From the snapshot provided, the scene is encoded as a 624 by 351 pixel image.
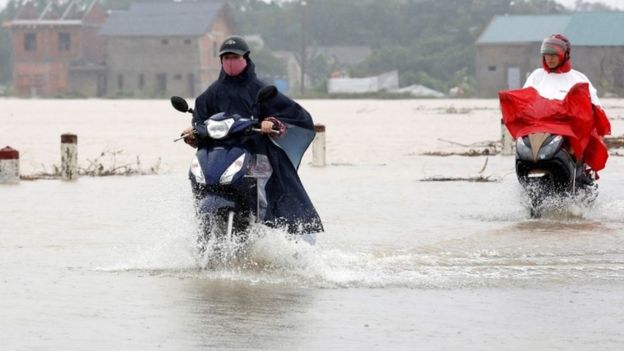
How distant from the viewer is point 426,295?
1025 centimetres

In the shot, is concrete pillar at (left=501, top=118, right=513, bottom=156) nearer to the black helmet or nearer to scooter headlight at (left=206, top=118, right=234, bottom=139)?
the black helmet

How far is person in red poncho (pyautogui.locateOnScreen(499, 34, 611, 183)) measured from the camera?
1550 cm

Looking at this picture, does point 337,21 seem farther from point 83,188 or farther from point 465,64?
point 83,188

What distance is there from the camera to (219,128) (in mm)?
10992

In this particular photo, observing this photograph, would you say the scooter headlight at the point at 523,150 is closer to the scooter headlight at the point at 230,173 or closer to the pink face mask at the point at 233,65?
the pink face mask at the point at 233,65

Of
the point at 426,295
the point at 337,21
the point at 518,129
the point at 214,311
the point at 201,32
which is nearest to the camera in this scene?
the point at 214,311

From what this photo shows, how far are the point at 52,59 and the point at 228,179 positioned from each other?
119 metres

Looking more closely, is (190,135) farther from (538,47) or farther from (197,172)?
(538,47)

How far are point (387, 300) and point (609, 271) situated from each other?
222 cm

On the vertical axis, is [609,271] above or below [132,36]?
below

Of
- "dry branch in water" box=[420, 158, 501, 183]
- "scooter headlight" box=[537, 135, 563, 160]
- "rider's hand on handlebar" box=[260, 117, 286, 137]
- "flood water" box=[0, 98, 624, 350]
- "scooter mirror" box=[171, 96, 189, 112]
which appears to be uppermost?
"scooter mirror" box=[171, 96, 189, 112]

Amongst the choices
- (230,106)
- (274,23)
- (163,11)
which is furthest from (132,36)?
(230,106)

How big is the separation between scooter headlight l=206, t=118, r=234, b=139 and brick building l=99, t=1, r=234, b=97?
4501 inches

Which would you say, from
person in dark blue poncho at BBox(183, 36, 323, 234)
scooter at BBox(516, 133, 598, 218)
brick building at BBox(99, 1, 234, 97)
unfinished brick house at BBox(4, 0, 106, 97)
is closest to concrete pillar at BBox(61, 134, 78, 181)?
scooter at BBox(516, 133, 598, 218)
